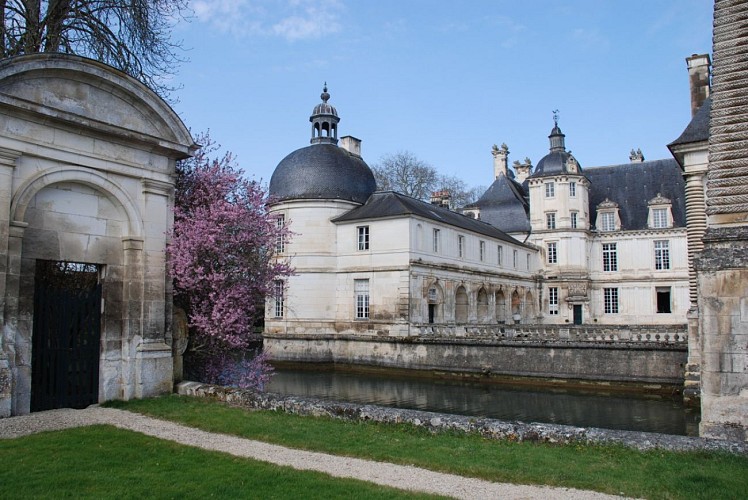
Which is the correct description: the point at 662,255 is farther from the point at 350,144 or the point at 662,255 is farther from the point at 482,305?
the point at 350,144

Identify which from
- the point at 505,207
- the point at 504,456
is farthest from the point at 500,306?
the point at 504,456

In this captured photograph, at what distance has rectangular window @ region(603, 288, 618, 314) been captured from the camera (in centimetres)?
3356

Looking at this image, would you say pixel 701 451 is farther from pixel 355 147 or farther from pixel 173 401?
pixel 355 147

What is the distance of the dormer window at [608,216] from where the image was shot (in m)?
33.8

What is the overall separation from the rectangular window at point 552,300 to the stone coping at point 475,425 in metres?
28.3

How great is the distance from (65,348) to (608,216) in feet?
104

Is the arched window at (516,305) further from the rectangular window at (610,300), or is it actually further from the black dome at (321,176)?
the black dome at (321,176)

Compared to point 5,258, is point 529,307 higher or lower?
lower

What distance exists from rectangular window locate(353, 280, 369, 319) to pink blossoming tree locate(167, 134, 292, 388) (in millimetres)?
14291

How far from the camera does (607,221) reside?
34.1 m

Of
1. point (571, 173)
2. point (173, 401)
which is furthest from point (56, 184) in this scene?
point (571, 173)

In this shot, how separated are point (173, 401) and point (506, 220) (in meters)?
29.5

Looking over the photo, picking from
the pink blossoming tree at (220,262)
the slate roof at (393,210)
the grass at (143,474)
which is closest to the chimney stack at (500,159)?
the slate roof at (393,210)

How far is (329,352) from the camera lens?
78.7 ft
